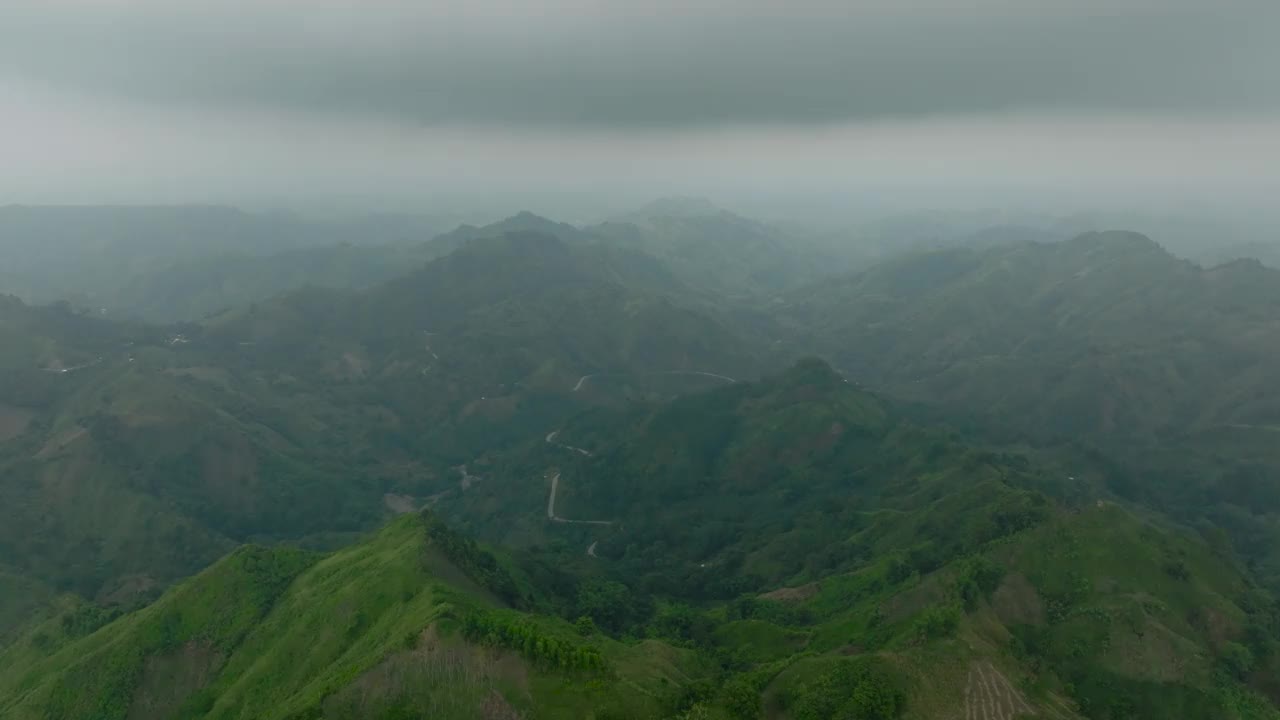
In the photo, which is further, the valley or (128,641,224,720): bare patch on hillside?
(128,641,224,720): bare patch on hillside

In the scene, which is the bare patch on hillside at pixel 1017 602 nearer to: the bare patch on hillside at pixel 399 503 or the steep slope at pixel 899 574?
the steep slope at pixel 899 574

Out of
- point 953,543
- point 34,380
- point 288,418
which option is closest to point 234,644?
point 953,543

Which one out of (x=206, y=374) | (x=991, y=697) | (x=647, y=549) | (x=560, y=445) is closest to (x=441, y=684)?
(x=991, y=697)

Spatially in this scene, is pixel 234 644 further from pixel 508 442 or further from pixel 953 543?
pixel 508 442

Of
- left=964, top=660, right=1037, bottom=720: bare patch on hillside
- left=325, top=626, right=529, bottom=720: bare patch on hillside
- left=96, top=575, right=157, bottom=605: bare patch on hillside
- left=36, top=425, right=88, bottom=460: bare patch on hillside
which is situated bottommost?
left=96, top=575, right=157, bottom=605: bare patch on hillside

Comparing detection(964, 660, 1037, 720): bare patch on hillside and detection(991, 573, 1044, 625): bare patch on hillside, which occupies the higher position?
detection(964, 660, 1037, 720): bare patch on hillside

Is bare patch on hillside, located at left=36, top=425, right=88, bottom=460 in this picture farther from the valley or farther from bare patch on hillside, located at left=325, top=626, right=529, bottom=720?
bare patch on hillside, located at left=325, top=626, right=529, bottom=720

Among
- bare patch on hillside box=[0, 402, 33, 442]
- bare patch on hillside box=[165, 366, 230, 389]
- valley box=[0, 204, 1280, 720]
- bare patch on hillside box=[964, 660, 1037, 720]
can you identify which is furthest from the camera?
bare patch on hillside box=[165, 366, 230, 389]

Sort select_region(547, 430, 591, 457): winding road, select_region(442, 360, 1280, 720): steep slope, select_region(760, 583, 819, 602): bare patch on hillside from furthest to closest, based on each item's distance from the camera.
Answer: select_region(547, 430, 591, 457): winding road < select_region(760, 583, 819, 602): bare patch on hillside < select_region(442, 360, 1280, 720): steep slope

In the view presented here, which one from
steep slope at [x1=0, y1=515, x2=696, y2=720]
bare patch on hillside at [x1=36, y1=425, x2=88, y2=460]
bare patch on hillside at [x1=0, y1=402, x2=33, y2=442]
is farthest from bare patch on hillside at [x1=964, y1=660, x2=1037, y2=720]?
bare patch on hillside at [x1=0, y1=402, x2=33, y2=442]

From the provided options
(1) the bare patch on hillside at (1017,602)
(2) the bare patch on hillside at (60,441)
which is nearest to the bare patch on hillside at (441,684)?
(1) the bare patch on hillside at (1017,602)
